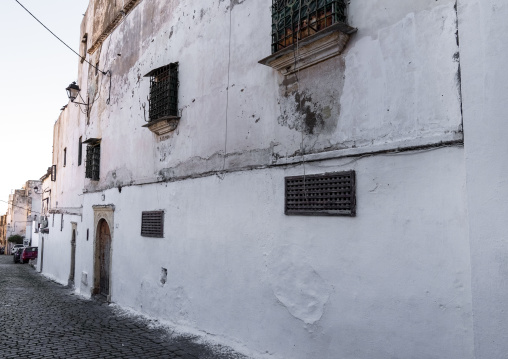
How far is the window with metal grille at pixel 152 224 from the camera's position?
8.22m

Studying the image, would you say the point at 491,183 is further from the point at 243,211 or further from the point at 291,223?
the point at 243,211

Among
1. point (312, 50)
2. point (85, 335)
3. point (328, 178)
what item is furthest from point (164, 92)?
point (85, 335)

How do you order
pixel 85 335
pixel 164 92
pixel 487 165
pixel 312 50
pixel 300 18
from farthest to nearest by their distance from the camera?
pixel 164 92, pixel 85 335, pixel 300 18, pixel 312 50, pixel 487 165

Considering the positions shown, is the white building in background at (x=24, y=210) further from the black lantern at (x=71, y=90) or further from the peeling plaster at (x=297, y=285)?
the peeling plaster at (x=297, y=285)

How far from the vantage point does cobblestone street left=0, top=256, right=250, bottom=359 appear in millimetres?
5996

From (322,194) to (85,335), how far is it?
5182 mm

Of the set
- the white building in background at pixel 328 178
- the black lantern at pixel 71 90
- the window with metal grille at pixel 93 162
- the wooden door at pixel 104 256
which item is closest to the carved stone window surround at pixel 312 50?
the white building in background at pixel 328 178

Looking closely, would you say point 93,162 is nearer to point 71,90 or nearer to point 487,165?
point 71,90

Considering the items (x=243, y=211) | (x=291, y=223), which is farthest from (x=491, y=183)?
(x=243, y=211)

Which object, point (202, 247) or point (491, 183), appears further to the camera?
point (202, 247)

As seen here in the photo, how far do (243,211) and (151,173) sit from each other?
3.53 metres

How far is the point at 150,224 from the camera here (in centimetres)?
861

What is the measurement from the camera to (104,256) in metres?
11.3

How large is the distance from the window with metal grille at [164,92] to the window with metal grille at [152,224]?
2.03 metres
